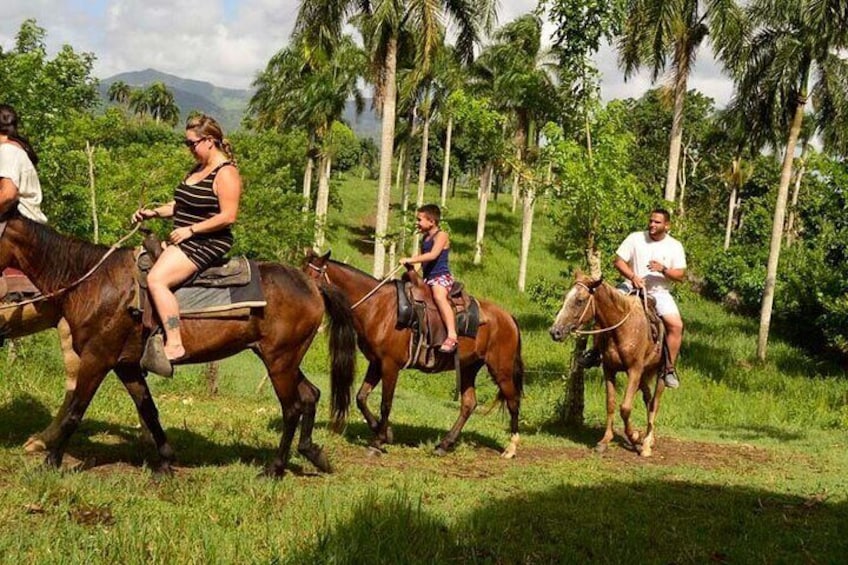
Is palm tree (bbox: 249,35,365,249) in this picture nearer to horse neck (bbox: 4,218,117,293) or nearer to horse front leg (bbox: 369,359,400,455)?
horse front leg (bbox: 369,359,400,455)

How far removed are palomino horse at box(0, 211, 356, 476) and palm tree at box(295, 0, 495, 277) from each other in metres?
13.1

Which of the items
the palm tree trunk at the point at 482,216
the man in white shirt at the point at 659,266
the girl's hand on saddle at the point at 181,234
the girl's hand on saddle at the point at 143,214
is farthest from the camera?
the palm tree trunk at the point at 482,216

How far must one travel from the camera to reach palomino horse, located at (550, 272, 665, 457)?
9.87 meters

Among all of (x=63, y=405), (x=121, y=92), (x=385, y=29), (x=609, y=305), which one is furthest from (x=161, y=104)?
(x=63, y=405)

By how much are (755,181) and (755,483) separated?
168ft

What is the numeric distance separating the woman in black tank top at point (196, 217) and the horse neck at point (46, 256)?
2.20 feet

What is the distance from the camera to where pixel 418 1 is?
2031cm

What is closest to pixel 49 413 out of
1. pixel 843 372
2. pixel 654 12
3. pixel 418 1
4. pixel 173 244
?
pixel 173 244

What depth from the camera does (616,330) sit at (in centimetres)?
1051

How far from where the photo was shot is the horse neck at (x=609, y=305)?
33.6 feet

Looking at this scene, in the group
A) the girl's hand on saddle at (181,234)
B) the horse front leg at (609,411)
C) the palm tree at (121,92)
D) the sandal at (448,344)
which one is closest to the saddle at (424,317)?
the sandal at (448,344)

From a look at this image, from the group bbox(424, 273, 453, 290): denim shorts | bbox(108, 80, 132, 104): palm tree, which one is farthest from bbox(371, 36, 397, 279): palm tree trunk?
bbox(108, 80, 132, 104): palm tree

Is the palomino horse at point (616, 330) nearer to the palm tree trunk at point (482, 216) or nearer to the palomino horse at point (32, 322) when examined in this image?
the palomino horse at point (32, 322)

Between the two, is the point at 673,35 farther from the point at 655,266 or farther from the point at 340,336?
the point at 340,336
